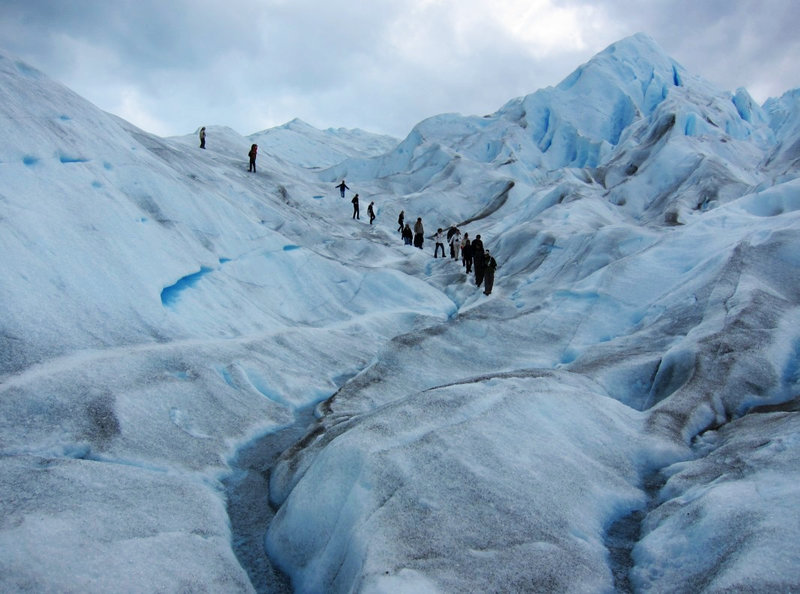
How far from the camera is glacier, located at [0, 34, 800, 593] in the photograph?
4.26 meters

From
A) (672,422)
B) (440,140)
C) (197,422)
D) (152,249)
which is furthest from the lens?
(440,140)

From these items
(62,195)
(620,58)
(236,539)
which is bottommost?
(236,539)

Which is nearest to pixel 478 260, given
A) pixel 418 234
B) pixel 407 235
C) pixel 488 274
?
pixel 488 274

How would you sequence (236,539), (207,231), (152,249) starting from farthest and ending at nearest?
Answer: 1. (207,231)
2. (152,249)
3. (236,539)

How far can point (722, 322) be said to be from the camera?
866 centimetres

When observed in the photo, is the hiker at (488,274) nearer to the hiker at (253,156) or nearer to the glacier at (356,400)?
the glacier at (356,400)

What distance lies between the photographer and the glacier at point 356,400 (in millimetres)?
4258

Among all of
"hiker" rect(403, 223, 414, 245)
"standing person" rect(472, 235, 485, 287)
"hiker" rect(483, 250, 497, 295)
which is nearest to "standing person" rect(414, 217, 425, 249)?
"hiker" rect(403, 223, 414, 245)

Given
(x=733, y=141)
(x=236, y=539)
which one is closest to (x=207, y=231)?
(x=236, y=539)

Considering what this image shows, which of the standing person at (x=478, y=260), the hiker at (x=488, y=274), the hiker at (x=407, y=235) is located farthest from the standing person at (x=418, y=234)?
the hiker at (x=488, y=274)

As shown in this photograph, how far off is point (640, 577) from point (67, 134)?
1083cm

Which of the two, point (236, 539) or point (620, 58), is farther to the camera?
point (620, 58)

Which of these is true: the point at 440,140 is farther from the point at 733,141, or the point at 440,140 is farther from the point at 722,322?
the point at 722,322

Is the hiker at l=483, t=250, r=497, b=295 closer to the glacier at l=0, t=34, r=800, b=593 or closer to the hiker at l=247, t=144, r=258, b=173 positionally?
the glacier at l=0, t=34, r=800, b=593
